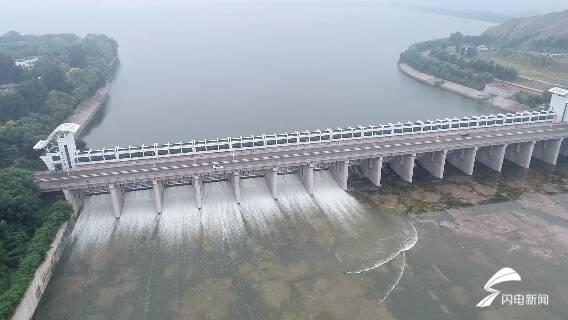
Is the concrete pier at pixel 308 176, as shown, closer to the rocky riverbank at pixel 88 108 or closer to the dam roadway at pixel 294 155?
the dam roadway at pixel 294 155

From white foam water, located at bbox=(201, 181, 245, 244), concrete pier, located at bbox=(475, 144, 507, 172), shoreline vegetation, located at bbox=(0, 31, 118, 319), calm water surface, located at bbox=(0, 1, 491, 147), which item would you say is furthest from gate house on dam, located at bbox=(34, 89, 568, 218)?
calm water surface, located at bbox=(0, 1, 491, 147)

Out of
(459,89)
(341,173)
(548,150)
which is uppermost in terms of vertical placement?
(341,173)

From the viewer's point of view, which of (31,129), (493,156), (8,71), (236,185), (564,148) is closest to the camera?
(236,185)

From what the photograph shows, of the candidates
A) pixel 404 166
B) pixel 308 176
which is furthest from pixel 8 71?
pixel 404 166

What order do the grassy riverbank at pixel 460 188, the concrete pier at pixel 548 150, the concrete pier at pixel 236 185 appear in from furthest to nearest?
the concrete pier at pixel 548 150, the grassy riverbank at pixel 460 188, the concrete pier at pixel 236 185

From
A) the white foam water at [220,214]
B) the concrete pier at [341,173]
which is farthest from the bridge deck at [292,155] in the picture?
the white foam water at [220,214]

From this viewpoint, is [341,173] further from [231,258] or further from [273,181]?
[231,258]
